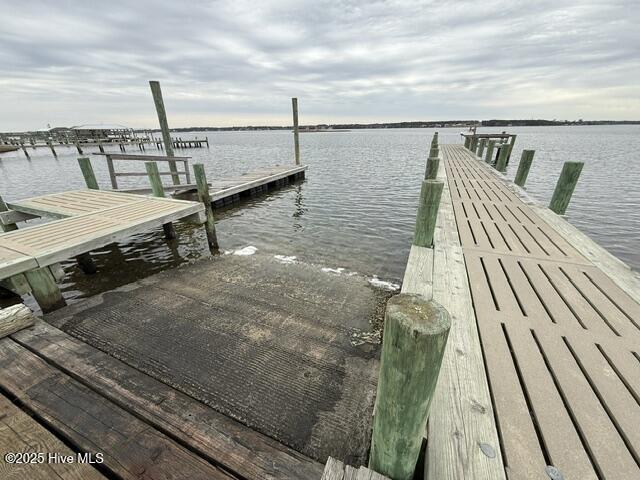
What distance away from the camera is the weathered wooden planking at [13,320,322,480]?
5.69ft

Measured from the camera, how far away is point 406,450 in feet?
4.33

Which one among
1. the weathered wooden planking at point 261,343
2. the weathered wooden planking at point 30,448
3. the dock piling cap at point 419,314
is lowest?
the weathered wooden planking at point 261,343

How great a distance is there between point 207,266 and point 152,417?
3852mm

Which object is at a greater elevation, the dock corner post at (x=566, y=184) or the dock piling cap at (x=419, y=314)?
the dock piling cap at (x=419, y=314)

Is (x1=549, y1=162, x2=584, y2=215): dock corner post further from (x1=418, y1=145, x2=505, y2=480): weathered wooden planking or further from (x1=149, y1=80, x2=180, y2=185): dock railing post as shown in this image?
(x1=149, y1=80, x2=180, y2=185): dock railing post

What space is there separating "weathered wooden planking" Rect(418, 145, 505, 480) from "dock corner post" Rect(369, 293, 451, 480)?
→ 0.22 meters

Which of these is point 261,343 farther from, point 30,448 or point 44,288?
point 44,288

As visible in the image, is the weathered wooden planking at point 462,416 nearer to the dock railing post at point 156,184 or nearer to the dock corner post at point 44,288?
the dock corner post at point 44,288

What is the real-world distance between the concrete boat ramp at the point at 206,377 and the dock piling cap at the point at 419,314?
1.33m

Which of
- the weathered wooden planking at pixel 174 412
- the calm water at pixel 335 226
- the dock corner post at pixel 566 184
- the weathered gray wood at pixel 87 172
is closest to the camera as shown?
the weathered wooden planking at pixel 174 412

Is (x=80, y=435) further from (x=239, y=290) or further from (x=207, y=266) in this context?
(x=207, y=266)

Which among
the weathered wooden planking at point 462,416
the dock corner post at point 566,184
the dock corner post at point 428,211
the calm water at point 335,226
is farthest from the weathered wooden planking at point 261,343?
the dock corner post at point 566,184

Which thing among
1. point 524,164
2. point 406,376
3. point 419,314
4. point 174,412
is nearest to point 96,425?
point 174,412

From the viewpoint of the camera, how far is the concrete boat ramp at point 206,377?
183 cm
